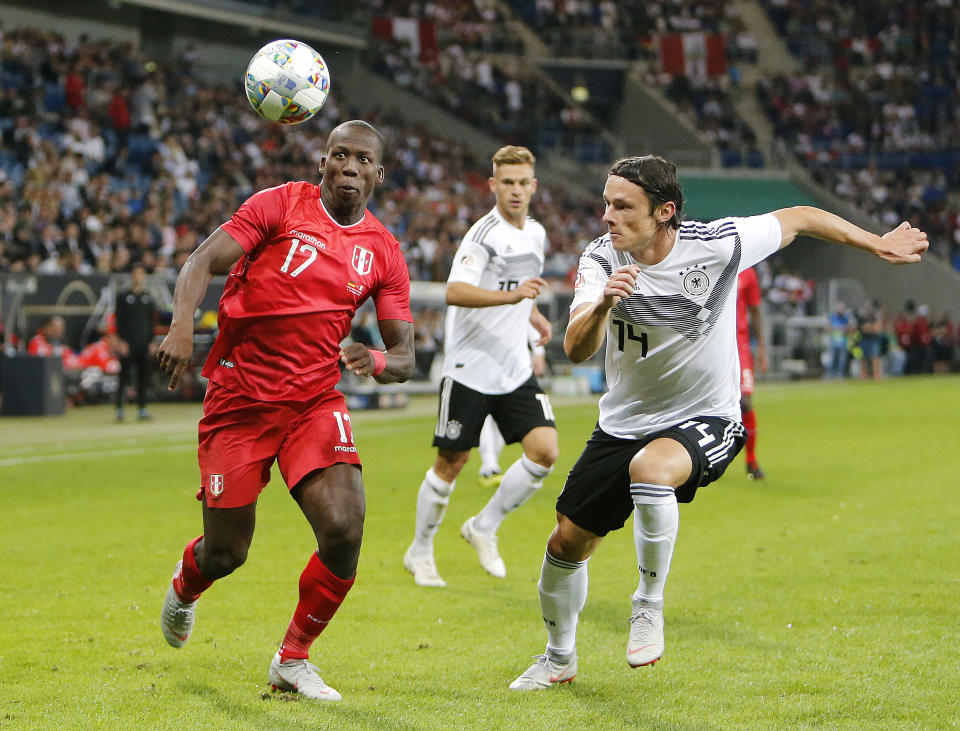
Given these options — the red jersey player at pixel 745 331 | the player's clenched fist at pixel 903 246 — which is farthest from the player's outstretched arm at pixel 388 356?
the red jersey player at pixel 745 331

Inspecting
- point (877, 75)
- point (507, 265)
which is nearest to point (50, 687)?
point (507, 265)

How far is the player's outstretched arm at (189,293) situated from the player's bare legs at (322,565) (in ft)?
2.57

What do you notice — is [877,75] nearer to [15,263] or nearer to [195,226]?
[195,226]

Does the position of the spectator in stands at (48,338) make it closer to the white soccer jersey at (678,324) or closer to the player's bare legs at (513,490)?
the player's bare legs at (513,490)

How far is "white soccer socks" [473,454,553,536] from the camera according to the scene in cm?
805

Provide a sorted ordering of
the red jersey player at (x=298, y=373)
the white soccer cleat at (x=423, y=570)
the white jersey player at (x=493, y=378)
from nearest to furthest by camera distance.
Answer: the red jersey player at (x=298, y=373) < the white soccer cleat at (x=423, y=570) < the white jersey player at (x=493, y=378)

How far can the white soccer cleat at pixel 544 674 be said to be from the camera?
5344 mm

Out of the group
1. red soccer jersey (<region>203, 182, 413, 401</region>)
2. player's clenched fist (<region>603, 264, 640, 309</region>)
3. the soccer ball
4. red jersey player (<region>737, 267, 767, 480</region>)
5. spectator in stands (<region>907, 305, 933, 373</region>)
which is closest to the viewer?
player's clenched fist (<region>603, 264, 640, 309</region>)

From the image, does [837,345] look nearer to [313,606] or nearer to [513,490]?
[513,490]

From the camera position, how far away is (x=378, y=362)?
16.6ft

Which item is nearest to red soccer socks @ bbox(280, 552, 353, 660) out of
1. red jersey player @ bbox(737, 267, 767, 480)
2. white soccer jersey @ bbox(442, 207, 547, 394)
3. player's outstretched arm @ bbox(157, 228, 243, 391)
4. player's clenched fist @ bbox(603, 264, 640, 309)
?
player's outstretched arm @ bbox(157, 228, 243, 391)

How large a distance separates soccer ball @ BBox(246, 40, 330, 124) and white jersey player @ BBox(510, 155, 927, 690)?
6.52 ft

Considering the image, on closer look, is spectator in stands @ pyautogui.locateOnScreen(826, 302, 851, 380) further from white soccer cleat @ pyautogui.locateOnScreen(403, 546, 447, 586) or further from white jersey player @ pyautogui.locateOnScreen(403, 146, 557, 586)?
white soccer cleat @ pyautogui.locateOnScreen(403, 546, 447, 586)

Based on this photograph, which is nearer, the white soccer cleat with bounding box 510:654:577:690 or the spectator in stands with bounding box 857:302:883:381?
the white soccer cleat with bounding box 510:654:577:690
